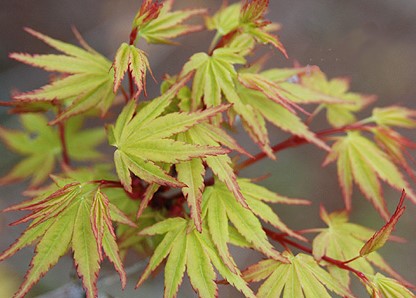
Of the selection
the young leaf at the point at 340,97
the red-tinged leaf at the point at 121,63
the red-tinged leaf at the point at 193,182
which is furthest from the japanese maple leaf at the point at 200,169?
the young leaf at the point at 340,97

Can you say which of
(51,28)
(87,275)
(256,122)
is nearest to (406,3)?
(51,28)

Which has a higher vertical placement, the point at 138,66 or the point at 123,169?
the point at 138,66

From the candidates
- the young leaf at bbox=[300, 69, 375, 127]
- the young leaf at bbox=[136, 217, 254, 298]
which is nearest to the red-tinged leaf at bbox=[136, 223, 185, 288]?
the young leaf at bbox=[136, 217, 254, 298]

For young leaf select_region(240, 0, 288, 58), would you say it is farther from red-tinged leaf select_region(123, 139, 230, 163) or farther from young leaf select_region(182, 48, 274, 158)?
red-tinged leaf select_region(123, 139, 230, 163)

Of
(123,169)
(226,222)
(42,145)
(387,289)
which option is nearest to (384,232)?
(387,289)

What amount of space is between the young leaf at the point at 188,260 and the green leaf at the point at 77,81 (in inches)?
7.6

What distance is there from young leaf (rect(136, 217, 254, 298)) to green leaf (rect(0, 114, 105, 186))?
49 centimetres

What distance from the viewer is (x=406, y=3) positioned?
2539mm

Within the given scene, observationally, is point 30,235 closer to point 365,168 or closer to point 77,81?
point 77,81

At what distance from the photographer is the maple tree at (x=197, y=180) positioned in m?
0.66

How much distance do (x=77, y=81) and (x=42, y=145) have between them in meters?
0.44

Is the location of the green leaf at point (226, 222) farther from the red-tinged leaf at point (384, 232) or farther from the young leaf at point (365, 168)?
the young leaf at point (365, 168)

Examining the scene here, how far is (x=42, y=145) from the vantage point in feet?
3.83

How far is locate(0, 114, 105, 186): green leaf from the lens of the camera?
1152 millimetres
